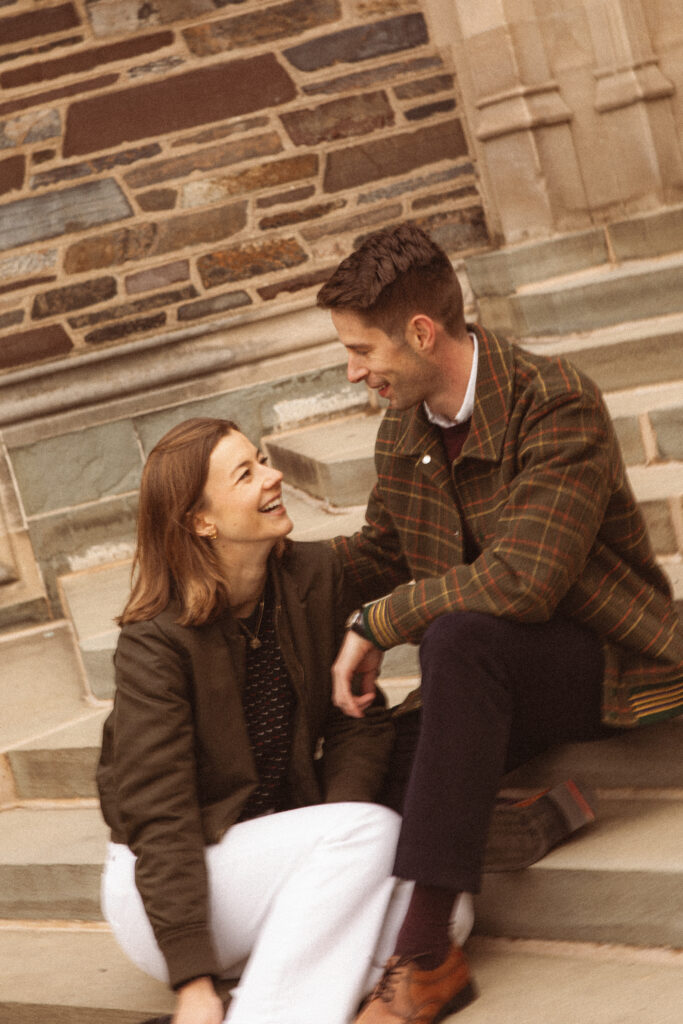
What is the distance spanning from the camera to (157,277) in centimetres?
495

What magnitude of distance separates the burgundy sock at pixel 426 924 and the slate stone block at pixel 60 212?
3.76m

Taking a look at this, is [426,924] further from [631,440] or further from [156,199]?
[156,199]

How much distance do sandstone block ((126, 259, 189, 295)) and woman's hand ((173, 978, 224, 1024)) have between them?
3.58m

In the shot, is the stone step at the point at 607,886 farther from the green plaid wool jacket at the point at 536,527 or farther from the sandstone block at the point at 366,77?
the sandstone block at the point at 366,77

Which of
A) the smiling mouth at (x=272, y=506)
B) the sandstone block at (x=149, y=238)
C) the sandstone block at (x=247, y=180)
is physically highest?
the sandstone block at (x=247, y=180)

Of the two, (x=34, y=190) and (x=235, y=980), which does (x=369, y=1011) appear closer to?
(x=235, y=980)

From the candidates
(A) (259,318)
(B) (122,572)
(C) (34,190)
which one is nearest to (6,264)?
(C) (34,190)

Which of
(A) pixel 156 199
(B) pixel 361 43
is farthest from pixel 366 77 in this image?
(A) pixel 156 199

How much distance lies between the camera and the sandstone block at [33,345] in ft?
16.2

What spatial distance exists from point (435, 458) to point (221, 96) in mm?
3263

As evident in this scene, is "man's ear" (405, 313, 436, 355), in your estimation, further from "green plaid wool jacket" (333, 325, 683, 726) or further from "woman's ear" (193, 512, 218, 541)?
"woman's ear" (193, 512, 218, 541)

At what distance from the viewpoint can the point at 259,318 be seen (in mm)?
4879

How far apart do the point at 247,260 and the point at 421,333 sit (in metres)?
3.01

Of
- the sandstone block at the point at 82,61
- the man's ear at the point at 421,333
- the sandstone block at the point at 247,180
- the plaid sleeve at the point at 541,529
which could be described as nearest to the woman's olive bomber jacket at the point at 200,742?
the plaid sleeve at the point at 541,529
